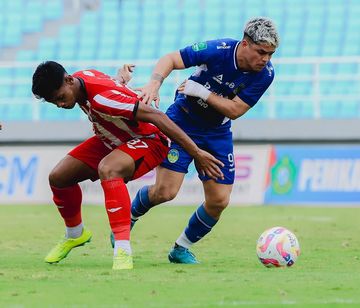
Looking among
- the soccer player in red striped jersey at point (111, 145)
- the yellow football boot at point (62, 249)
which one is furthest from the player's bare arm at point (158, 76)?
the yellow football boot at point (62, 249)

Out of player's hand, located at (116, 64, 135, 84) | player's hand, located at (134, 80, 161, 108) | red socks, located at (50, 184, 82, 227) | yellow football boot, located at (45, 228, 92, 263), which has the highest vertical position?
player's hand, located at (134, 80, 161, 108)

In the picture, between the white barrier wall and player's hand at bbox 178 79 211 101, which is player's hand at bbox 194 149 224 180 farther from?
the white barrier wall

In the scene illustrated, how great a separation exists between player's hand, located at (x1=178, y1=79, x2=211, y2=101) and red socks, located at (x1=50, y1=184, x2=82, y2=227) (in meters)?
1.34

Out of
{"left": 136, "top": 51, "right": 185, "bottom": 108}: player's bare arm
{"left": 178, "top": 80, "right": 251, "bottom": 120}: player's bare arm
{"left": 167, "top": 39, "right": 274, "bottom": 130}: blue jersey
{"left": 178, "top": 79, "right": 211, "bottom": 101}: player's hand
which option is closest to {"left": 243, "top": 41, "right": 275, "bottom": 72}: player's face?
{"left": 167, "top": 39, "right": 274, "bottom": 130}: blue jersey

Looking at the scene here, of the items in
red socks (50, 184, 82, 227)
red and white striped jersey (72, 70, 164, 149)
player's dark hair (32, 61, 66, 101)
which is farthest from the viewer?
red socks (50, 184, 82, 227)

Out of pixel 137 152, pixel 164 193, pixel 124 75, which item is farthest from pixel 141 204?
pixel 124 75

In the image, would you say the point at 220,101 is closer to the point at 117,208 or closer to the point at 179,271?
the point at 117,208

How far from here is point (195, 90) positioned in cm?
950

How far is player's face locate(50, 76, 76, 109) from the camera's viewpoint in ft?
28.3

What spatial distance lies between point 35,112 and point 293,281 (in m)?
13.8

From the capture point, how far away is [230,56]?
31.2 feet

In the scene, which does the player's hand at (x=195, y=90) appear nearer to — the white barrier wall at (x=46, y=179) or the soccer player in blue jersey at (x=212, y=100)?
the soccer player in blue jersey at (x=212, y=100)

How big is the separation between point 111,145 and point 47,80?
112cm

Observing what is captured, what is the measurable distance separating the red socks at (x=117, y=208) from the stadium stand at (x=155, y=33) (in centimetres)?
1524
